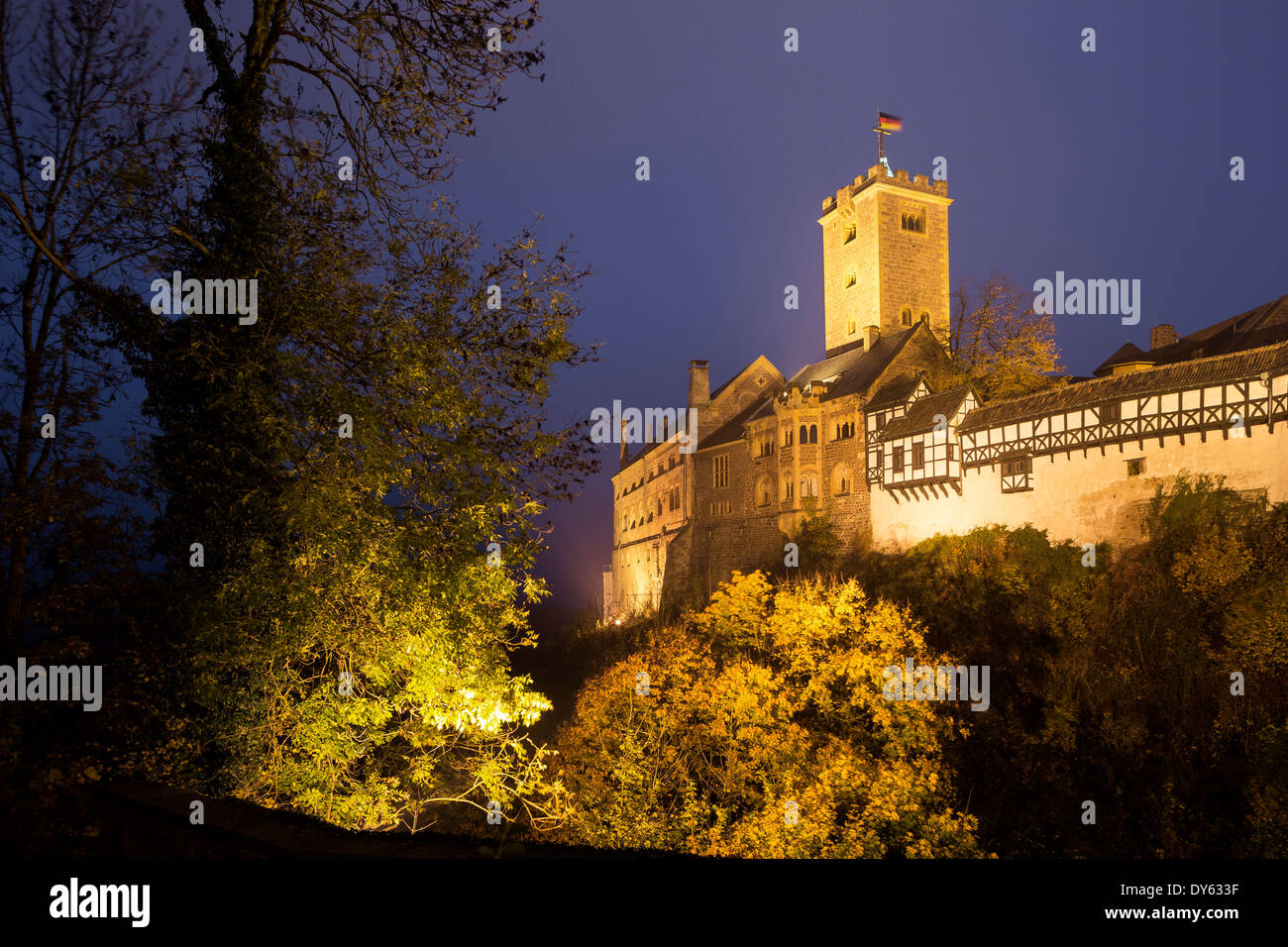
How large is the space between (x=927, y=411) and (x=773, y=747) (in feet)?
58.2

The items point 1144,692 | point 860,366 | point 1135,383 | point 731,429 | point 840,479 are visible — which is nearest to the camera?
point 1144,692

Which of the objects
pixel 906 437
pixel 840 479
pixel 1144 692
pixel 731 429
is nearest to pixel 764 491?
pixel 840 479

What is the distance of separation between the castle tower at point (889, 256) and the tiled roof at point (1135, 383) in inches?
767

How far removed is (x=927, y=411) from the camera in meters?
34.2

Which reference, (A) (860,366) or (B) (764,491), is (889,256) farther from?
(B) (764,491)

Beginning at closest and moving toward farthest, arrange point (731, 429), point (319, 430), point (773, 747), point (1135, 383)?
point (319, 430), point (773, 747), point (1135, 383), point (731, 429)

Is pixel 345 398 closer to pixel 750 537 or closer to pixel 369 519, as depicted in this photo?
pixel 369 519

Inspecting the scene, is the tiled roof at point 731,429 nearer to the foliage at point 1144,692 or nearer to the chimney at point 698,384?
the chimney at point 698,384

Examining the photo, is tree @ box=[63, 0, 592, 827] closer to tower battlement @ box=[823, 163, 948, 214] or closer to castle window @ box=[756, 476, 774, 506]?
castle window @ box=[756, 476, 774, 506]

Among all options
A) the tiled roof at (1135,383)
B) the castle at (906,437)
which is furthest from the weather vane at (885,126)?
the tiled roof at (1135,383)

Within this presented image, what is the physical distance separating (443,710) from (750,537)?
34344 millimetres
